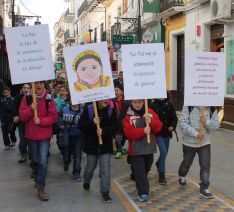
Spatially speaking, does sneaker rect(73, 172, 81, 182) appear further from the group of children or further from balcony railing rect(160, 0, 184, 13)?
balcony railing rect(160, 0, 184, 13)

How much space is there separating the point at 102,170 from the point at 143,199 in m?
0.69

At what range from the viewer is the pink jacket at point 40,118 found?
20.7ft

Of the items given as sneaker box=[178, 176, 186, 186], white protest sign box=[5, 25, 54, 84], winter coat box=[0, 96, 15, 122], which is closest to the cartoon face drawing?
white protest sign box=[5, 25, 54, 84]

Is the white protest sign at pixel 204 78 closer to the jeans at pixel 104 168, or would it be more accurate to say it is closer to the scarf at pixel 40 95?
the jeans at pixel 104 168

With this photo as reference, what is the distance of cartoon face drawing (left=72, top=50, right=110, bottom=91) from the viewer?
6.25 meters

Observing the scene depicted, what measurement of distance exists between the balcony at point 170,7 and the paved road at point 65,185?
33.0 feet

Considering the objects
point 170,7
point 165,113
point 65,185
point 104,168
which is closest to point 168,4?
point 170,7

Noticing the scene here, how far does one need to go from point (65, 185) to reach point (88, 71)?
1986 millimetres

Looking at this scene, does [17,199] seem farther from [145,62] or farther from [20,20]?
[20,20]

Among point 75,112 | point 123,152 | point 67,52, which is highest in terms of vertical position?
point 67,52

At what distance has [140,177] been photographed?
614 cm

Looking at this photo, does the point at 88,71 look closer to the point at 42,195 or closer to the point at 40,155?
the point at 40,155

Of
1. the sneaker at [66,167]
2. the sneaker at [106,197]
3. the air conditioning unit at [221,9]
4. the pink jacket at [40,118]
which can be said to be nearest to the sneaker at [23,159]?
the sneaker at [66,167]

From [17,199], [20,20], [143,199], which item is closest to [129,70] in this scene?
[143,199]
